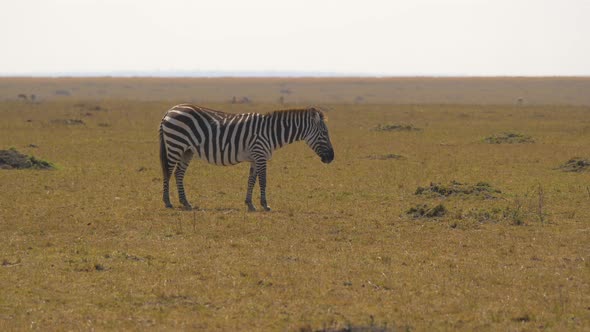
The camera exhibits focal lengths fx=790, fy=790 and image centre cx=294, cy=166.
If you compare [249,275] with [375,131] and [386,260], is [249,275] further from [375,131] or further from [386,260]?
[375,131]

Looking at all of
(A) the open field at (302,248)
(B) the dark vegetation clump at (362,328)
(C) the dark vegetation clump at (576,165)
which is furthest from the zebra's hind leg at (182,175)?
(C) the dark vegetation clump at (576,165)

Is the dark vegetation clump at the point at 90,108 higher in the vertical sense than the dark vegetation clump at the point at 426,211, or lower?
lower

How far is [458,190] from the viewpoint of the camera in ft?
58.1

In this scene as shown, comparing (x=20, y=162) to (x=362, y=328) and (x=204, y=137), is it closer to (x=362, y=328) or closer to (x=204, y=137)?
(x=204, y=137)

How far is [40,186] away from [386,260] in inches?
404

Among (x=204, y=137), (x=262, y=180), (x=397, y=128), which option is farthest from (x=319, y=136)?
(x=397, y=128)

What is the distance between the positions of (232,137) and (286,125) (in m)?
1.16

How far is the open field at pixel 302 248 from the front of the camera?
902 centimetres

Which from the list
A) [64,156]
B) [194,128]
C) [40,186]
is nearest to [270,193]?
[194,128]

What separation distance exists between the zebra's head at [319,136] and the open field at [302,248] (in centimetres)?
110

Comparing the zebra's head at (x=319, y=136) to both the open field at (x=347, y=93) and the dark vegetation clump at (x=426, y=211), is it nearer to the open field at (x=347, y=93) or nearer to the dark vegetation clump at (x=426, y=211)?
the dark vegetation clump at (x=426, y=211)

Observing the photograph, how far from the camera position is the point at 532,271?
429 inches

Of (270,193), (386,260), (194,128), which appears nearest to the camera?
(386,260)

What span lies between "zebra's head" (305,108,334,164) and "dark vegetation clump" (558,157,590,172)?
9.45 meters
